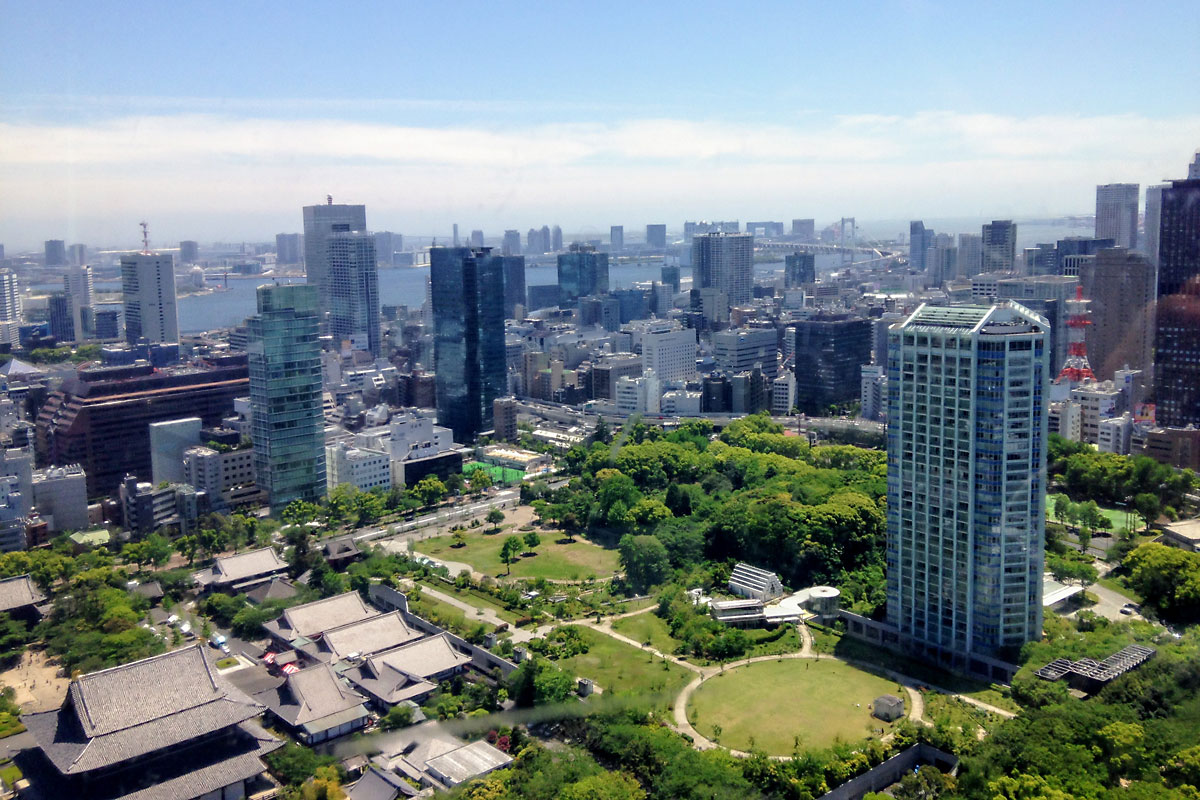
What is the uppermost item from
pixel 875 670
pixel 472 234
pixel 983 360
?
pixel 472 234

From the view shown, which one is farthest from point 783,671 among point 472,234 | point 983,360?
point 472,234

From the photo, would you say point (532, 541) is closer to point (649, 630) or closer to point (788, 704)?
point (649, 630)

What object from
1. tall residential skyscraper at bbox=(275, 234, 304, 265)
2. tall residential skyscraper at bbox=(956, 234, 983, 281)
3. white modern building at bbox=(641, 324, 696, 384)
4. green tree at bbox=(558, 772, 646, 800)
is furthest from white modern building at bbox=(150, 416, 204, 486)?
tall residential skyscraper at bbox=(956, 234, 983, 281)

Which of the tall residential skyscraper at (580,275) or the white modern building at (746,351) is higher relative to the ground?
the tall residential skyscraper at (580,275)

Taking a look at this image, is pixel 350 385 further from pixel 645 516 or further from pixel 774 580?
pixel 774 580

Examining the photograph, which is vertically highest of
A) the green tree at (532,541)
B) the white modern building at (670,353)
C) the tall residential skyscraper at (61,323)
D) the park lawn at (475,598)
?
the tall residential skyscraper at (61,323)

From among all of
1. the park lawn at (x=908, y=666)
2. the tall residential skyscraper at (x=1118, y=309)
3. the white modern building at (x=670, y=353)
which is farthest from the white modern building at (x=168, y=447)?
the tall residential skyscraper at (x=1118, y=309)

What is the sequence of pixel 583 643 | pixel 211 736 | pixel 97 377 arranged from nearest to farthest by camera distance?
1. pixel 211 736
2. pixel 583 643
3. pixel 97 377

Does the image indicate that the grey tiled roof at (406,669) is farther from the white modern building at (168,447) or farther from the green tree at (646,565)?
the white modern building at (168,447)
